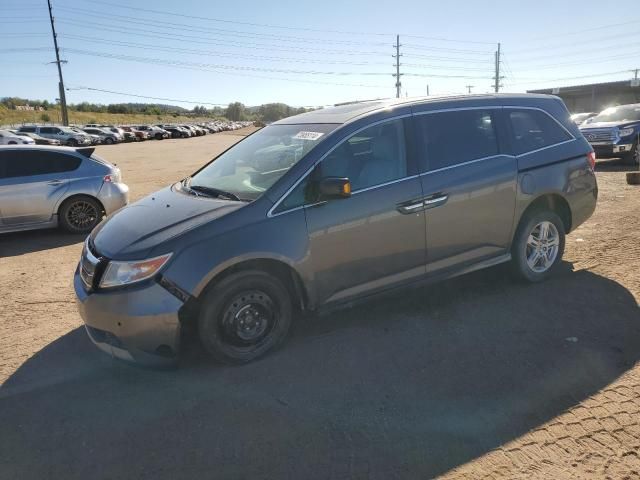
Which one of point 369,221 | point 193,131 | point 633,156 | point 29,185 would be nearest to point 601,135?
point 633,156

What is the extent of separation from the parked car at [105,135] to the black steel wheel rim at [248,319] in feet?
153

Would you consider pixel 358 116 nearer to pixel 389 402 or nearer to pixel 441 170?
pixel 441 170

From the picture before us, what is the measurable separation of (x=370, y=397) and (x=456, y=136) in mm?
2442

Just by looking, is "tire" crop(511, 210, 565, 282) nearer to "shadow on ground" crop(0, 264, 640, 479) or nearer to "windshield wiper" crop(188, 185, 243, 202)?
"shadow on ground" crop(0, 264, 640, 479)

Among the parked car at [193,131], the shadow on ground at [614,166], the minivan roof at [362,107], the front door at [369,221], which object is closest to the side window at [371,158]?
the front door at [369,221]

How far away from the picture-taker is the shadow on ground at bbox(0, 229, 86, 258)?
7200 millimetres

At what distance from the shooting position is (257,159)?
4.31 metres

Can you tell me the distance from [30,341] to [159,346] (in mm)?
1579

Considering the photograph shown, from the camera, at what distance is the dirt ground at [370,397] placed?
262 cm

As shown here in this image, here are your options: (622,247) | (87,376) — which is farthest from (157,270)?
(622,247)

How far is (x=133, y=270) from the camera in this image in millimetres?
3277

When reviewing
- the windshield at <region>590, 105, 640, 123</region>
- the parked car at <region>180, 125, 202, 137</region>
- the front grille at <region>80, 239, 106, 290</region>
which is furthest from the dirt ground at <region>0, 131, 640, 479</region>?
the parked car at <region>180, 125, 202, 137</region>

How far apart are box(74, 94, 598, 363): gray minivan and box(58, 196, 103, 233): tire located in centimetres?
421

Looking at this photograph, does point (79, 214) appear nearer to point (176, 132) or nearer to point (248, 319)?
point (248, 319)
